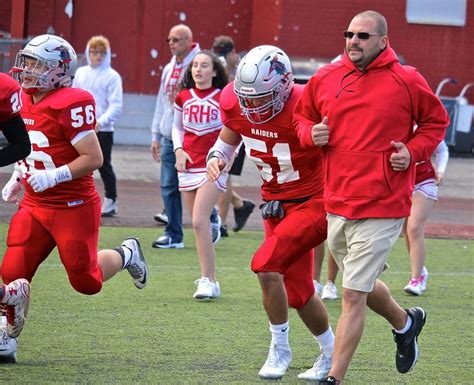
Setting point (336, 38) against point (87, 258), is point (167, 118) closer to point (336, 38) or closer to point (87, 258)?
point (87, 258)

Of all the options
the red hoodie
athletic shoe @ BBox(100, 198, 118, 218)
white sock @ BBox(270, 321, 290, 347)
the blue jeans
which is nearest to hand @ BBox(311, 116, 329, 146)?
the red hoodie

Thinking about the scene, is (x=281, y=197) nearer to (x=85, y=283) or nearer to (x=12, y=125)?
(x=85, y=283)

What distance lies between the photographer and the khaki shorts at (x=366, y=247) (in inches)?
231

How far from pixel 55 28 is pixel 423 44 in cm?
696

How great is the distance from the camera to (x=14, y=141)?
5922 mm

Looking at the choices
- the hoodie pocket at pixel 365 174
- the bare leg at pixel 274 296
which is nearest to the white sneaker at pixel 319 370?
the bare leg at pixel 274 296

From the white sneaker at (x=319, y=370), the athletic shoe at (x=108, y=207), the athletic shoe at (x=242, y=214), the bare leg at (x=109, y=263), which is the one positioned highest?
the bare leg at (x=109, y=263)

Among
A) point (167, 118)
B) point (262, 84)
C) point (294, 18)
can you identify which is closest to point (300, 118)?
point (262, 84)

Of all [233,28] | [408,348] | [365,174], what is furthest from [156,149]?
[233,28]

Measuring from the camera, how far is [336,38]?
21688 millimetres

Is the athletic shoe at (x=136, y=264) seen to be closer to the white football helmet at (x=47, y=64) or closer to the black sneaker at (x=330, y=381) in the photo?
the white football helmet at (x=47, y=64)

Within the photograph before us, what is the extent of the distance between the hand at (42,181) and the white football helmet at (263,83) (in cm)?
113

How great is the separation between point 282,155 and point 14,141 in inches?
60.3

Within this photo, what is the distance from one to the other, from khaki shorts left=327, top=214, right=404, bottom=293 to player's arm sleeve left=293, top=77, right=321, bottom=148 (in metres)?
0.50
